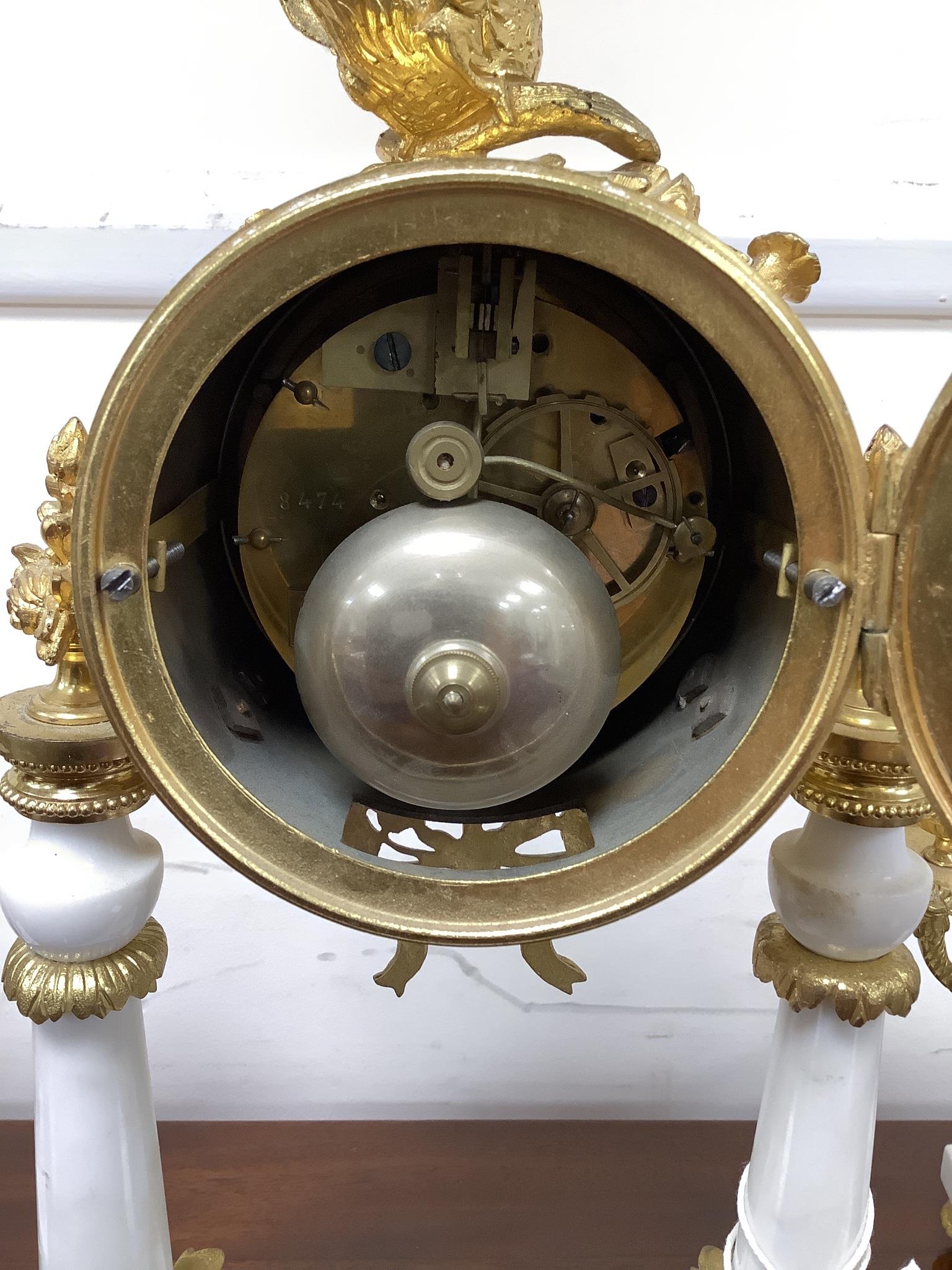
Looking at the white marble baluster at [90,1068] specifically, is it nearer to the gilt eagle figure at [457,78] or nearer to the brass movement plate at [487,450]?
the brass movement plate at [487,450]

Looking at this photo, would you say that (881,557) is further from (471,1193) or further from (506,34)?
(471,1193)

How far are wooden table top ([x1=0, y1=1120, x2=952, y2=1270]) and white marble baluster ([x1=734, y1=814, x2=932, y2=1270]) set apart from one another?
29cm

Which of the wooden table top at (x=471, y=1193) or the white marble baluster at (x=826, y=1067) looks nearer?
the white marble baluster at (x=826, y=1067)

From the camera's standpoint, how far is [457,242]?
21.9 inches

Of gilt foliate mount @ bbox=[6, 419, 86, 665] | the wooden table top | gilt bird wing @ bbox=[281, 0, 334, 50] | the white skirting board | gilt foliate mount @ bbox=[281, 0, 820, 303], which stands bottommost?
the wooden table top

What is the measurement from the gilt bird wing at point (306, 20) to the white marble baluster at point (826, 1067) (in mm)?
574

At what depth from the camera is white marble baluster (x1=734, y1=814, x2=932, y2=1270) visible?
67 cm

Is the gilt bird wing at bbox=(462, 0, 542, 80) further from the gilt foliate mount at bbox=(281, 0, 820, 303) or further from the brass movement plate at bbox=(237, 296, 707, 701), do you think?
the brass movement plate at bbox=(237, 296, 707, 701)

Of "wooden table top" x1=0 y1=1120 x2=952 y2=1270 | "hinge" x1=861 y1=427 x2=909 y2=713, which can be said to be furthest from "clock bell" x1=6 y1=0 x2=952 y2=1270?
"wooden table top" x1=0 y1=1120 x2=952 y2=1270

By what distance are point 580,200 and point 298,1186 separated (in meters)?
0.96

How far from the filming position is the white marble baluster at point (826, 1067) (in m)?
0.67

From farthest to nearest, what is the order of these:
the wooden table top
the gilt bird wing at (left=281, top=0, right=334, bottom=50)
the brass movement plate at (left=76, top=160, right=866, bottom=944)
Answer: the wooden table top
the gilt bird wing at (left=281, top=0, right=334, bottom=50)
the brass movement plate at (left=76, top=160, right=866, bottom=944)

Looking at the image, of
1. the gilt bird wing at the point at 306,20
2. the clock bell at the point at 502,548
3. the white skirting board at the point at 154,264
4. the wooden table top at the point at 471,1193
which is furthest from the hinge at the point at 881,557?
the wooden table top at the point at 471,1193

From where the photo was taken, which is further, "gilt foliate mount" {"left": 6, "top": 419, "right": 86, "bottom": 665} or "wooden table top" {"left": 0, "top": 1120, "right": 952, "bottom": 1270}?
"wooden table top" {"left": 0, "top": 1120, "right": 952, "bottom": 1270}
